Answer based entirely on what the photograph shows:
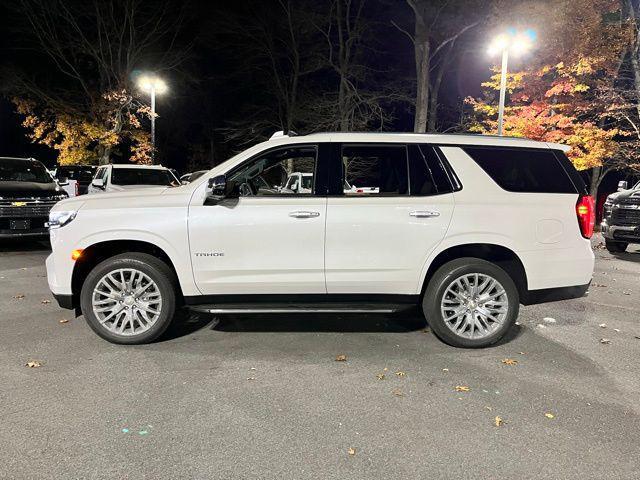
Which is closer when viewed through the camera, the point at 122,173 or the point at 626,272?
the point at 626,272

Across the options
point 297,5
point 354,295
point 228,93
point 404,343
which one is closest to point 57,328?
point 354,295

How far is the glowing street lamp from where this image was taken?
50.4ft

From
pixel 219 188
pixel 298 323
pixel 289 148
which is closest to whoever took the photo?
pixel 219 188

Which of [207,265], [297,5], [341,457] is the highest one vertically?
[297,5]

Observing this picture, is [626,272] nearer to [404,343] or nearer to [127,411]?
[404,343]

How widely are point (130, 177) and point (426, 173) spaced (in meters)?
9.98

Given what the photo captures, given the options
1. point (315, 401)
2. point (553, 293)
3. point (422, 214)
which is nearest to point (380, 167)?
point (422, 214)

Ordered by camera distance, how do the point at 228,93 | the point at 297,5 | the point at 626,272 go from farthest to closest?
the point at 228,93 < the point at 297,5 < the point at 626,272

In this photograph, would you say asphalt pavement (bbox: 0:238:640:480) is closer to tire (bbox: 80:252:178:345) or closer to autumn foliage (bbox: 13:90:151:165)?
tire (bbox: 80:252:178:345)

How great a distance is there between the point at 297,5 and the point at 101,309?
25.6m

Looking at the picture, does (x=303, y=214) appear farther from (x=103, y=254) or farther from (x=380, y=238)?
(x=103, y=254)

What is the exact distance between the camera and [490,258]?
196 inches

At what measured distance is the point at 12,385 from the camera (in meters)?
3.90

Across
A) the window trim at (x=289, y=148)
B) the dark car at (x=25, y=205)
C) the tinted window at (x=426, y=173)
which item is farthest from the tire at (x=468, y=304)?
the dark car at (x=25, y=205)
